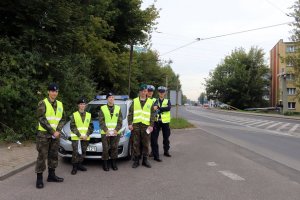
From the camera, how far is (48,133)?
6.81m

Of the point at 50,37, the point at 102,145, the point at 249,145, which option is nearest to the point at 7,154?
the point at 102,145

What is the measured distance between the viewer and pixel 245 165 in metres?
9.25

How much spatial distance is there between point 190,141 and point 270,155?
3.28m

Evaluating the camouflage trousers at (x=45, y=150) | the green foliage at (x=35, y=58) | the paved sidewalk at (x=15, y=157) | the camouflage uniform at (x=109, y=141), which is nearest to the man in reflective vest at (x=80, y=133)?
the camouflage uniform at (x=109, y=141)

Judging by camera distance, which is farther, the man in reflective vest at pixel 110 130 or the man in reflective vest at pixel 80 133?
the man in reflective vest at pixel 110 130

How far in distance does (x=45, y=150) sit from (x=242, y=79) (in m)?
67.7

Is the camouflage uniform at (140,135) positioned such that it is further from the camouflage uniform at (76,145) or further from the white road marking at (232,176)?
the white road marking at (232,176)

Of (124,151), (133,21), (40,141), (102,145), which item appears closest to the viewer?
(40,141)

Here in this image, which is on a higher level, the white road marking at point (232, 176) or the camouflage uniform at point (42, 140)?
the camouflage uniform at point (42, 140)

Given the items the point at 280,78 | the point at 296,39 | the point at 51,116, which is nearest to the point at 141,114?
the point at 51,116

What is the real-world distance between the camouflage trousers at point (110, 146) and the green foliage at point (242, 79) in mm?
65751

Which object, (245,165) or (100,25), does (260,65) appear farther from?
(245,165)

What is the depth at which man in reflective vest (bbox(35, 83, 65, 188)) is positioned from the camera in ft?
22.1

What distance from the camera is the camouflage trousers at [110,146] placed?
8.22 metres
